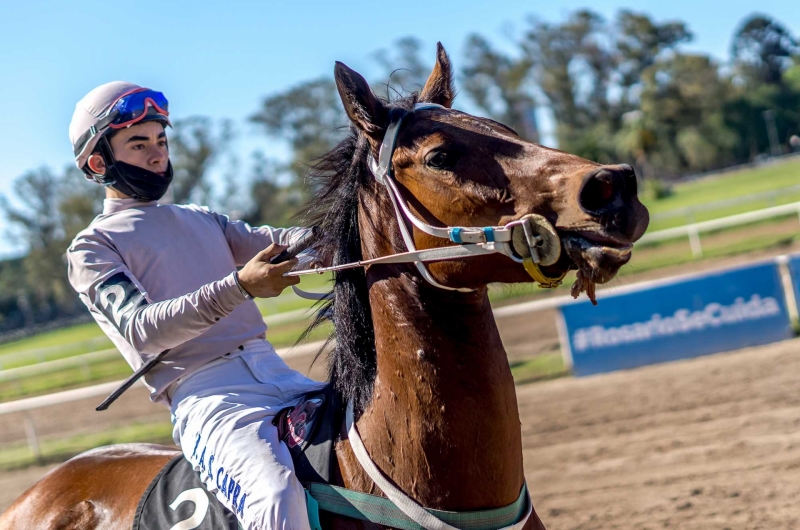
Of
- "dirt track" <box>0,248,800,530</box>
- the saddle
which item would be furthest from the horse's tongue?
"dirt track" <box>0,248,800,530</box>

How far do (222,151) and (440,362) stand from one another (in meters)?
54.4

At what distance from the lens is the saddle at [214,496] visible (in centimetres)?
248

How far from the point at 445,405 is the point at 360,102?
3.17ft

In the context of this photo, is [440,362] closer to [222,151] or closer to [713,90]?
[222,151]

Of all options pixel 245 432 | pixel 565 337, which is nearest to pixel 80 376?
pixel 565 337

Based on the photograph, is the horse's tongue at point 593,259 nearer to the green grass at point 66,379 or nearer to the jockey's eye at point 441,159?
the jockey's eye at point 441,159

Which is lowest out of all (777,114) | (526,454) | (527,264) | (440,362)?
(526,454)

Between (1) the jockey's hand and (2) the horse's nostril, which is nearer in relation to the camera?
(2) the horse's nostril

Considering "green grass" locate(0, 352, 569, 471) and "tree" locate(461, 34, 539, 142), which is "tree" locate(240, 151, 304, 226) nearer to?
"tree" locate(461, 34, 539, 142)

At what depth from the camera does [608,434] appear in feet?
24.1

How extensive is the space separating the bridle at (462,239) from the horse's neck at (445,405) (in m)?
0.11

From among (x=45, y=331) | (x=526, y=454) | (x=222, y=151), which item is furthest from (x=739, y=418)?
(x=222, y=151)

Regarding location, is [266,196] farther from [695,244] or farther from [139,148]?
[139,148]

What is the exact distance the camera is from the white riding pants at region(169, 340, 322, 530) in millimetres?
2316
